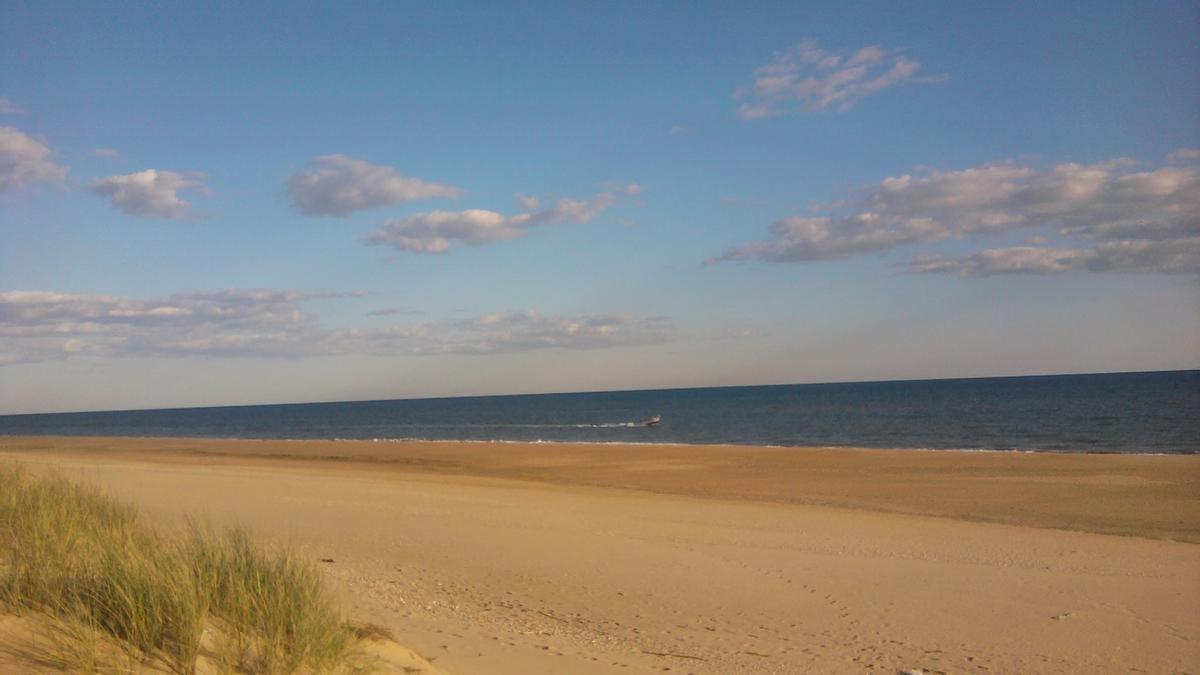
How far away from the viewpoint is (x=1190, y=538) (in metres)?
13.7

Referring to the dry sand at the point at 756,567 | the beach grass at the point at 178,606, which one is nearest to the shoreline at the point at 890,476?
the dry sand at the point at 756,567

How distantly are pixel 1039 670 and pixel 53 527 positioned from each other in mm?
8109

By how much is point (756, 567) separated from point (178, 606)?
7322 millimetres

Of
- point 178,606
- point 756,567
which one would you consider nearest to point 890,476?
point 756,567

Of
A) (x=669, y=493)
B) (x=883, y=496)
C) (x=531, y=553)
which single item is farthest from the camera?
(x=669, y=493)

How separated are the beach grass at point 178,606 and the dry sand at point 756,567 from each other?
5.20ft

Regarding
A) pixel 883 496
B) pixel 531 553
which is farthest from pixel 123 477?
pixel 883 496

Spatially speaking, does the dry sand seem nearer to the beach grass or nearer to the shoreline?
the shoreline

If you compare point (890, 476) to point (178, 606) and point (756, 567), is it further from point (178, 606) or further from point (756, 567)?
point (178, 606)

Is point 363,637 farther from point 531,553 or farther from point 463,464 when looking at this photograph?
point 463,464

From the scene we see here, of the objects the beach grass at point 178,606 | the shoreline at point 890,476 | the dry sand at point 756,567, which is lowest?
the shoreline at point 890,476

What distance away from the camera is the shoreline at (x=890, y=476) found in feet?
55.3

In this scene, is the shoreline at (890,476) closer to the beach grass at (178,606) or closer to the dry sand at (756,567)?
the dry sand at (756,567)

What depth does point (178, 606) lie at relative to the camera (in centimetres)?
483
